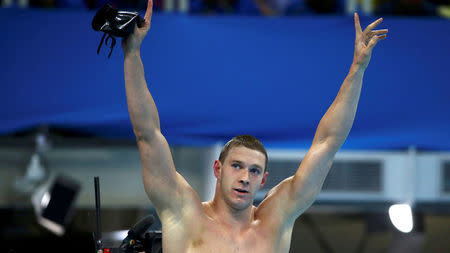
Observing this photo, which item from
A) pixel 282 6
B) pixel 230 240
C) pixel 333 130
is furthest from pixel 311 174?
pixel 282 6

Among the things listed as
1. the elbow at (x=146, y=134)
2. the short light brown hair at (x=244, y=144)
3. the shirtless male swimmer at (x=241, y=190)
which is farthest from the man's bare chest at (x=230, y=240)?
the elbow at (x=146, y=134)

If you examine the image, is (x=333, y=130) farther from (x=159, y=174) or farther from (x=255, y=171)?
(x=159, y=174)

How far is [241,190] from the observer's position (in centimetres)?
194

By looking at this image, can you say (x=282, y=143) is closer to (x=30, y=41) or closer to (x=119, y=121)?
(x=119, y=121)

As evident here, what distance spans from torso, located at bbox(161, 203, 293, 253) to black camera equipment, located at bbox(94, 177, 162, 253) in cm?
7

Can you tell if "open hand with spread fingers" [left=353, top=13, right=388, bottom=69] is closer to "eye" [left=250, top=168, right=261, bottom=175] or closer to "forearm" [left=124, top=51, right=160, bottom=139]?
"eye" [left=250, top=168, right=261, bottom=175]

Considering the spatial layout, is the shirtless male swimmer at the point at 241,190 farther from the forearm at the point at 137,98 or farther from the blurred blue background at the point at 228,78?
the blurred blue background at the point at 228,78

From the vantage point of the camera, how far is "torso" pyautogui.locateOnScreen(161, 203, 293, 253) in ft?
6.14

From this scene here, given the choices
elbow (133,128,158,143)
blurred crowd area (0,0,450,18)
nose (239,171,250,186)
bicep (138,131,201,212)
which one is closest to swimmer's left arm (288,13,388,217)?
nose (239,171,250,186)

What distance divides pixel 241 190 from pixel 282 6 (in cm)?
179

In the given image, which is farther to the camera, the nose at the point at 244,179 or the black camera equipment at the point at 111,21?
the nose at the point at 244,179

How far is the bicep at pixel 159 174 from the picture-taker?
1.78 m

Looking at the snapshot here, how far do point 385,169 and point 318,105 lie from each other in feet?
3.35

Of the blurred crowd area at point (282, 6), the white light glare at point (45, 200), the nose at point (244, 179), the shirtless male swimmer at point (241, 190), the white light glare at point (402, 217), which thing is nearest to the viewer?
the shirtless male swimmer at point (241, 190)
